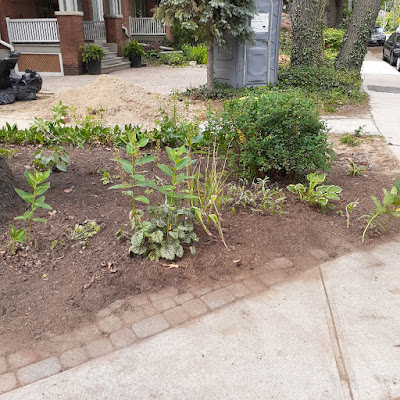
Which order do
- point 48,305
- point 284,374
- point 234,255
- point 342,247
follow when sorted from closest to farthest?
point 284,374, point 48,305, point 234,255, point 342,247

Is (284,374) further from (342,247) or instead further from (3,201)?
(3,201)

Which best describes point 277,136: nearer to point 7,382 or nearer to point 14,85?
point 7,382

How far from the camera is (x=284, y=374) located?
7.95 feet

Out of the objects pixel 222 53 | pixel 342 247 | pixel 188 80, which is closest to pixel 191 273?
pixel 342 247

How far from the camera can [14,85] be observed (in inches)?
420

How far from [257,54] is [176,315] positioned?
918 centimetres

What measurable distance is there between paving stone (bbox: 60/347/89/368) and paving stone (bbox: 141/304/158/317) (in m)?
0.48

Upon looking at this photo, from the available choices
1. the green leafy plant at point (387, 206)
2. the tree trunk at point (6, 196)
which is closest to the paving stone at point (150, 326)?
the tree trunk at point (6, 196)

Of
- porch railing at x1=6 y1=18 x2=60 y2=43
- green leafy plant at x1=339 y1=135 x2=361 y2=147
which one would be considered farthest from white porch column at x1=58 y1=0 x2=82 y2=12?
green leafy plant at x1=339 y1=135 x2=361 y2=147

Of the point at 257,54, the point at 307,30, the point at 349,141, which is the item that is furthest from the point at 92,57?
the point at 349,141

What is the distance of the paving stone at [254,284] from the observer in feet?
10.4

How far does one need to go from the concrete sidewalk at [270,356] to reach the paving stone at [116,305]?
Answer: 373 mm

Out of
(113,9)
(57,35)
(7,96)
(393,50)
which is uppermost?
(113,9)

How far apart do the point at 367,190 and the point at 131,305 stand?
10.2 ft
